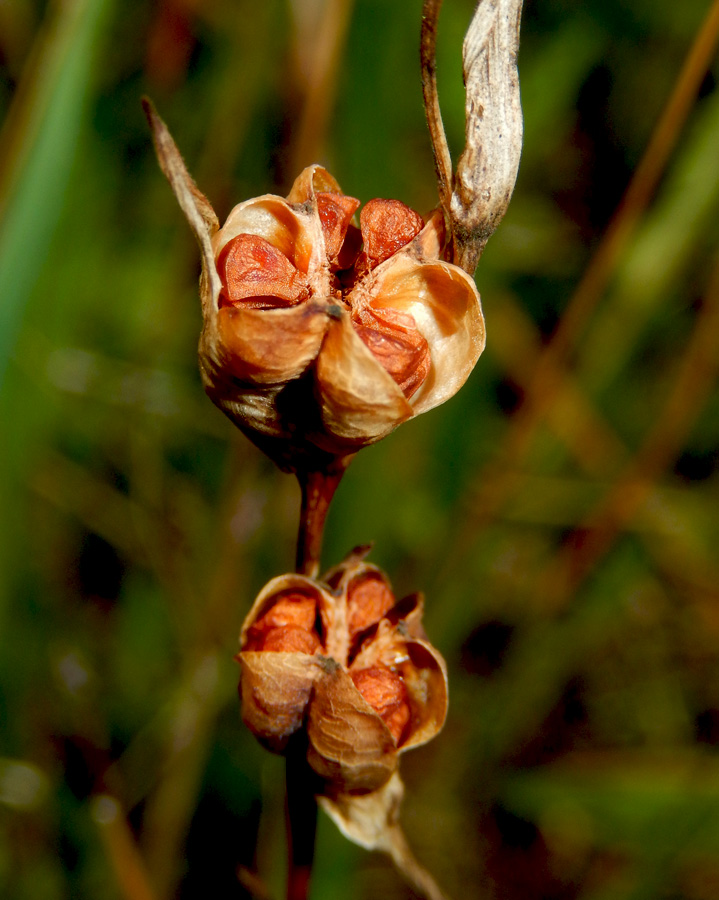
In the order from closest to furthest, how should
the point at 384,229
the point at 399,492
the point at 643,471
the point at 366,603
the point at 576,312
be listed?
the point at 384,229 → the point at 366,603 → the point at 576,312 → the point at 399,492 → the point at 643,471

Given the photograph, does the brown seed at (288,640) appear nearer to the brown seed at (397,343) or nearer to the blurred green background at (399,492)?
the brown seed at (397,343)

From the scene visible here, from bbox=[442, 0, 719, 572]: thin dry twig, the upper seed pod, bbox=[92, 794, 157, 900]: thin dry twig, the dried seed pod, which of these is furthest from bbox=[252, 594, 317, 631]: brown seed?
bbox=[442, 0, 719, 572]: thin dry twig

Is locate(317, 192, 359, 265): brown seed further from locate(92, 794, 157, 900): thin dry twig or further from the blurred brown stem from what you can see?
locate(92, 794, 157, 900): thin dry twig

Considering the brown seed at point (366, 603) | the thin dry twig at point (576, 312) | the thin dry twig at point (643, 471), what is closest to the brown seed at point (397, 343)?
the brown seed at point (366, 603)

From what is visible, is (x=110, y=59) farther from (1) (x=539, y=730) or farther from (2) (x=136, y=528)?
(1) (x=539, y=730)

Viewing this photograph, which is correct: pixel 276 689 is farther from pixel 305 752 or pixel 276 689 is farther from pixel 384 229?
pixel 384 229

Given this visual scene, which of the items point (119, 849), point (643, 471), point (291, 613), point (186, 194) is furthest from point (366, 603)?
point (643, 471)

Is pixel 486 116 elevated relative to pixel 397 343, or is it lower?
elevated

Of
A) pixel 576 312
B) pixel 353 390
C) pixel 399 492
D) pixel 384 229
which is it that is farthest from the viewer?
pixel 399 492

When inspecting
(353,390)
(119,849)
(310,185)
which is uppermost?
(310,185)
